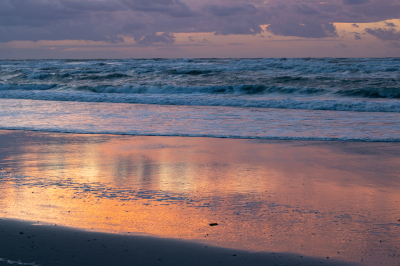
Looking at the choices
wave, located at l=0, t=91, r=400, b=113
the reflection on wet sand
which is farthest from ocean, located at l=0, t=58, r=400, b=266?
wave, located at l=0, t=91, r=400, b=113

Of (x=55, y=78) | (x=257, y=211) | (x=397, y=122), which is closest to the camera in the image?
(x=257, y=211)

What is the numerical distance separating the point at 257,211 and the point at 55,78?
105 feet

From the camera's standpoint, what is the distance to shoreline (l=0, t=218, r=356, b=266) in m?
3.25

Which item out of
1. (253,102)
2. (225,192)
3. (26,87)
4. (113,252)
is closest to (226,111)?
(253,102)

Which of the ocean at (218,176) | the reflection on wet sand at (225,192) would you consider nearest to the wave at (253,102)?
the ocean at (218,176)

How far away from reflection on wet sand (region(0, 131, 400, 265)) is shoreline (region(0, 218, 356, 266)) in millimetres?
149

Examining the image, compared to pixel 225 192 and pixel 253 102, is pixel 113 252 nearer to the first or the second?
pixel 225 192

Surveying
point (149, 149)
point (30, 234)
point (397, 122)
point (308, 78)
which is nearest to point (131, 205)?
point (30, 234)

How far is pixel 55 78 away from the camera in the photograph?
3325 centimetres

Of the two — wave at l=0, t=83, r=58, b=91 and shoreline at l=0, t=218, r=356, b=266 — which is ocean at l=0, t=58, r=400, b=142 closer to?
wave at l=0, t=83, r=58, b=91

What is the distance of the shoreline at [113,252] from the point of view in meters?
3.25

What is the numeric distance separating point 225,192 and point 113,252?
1.97m

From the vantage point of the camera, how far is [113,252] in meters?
3.42

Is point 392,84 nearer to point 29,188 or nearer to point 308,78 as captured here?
point 308,78
